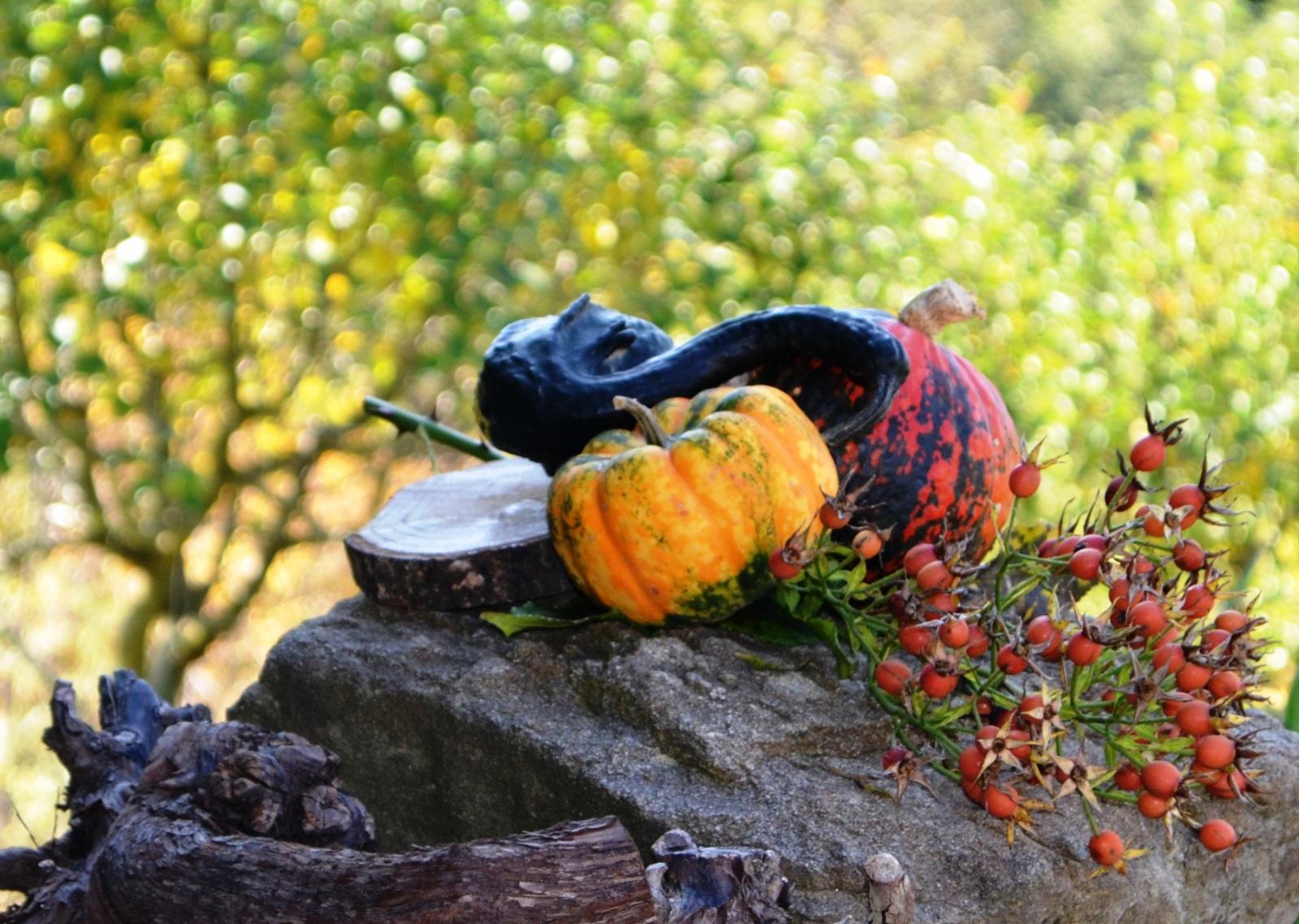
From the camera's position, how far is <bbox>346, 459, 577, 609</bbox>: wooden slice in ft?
5.77

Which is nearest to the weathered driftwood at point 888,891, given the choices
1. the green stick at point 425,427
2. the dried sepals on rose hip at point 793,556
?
the dried sepals on rose hip at point 793,556

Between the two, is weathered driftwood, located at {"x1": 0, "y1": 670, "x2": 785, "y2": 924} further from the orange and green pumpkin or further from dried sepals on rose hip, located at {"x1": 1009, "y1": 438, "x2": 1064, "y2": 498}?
dried sepals on rose hip, located at {"x1": 1009, "y1": 438, "x2": 1064, "y2": 498}

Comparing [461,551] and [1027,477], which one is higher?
[1027,477]

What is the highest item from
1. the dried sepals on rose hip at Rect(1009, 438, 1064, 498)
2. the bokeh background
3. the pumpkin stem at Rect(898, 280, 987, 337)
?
the pumpkin stem at Rect(898, 280, 987, 337)

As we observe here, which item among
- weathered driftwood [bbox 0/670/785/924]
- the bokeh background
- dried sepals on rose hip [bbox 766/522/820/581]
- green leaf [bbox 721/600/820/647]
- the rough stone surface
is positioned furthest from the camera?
the bokeh background

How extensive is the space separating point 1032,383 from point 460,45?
1.76 m

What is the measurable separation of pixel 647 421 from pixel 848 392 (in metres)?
0.28

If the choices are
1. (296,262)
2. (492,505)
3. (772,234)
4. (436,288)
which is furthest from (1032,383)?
(492,505)

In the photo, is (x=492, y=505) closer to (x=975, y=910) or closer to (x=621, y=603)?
(x=621, y=603)

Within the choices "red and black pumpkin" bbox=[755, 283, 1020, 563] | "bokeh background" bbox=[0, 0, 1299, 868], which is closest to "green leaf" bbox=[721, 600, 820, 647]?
"red and black pumpkin" bbox=[755, 283, 1020, 563]

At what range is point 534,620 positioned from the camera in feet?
5.67

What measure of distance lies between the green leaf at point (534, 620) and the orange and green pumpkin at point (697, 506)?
3.1 inches

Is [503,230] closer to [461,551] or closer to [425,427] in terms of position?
[425,427]

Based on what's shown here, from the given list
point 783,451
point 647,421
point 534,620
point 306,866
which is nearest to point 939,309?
point 783,451
